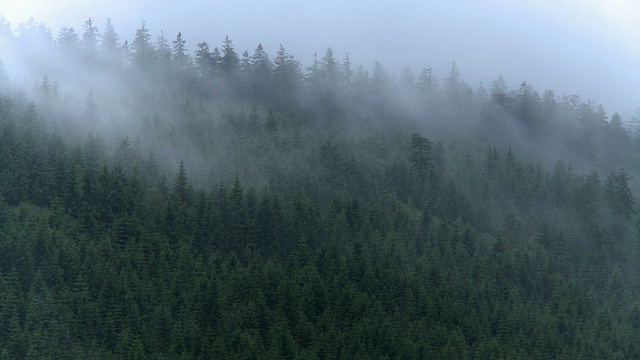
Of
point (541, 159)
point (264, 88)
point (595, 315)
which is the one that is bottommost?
point (595, 315)

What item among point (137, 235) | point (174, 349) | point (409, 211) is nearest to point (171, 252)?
point (137, 235)

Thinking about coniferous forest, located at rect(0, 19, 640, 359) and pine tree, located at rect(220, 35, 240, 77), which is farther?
pine tree, located at rect(220, 35, 240, 77)

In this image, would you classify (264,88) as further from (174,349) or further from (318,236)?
(174,349)

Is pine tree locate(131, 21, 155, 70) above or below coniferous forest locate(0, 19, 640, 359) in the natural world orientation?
above

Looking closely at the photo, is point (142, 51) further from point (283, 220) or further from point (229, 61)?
point (283, 220)

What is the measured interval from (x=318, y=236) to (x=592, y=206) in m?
46.8

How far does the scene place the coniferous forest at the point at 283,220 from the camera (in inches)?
3489

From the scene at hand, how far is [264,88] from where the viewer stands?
551 feet

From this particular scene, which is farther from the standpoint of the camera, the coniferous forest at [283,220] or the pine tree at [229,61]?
the pine tree at [229,61]

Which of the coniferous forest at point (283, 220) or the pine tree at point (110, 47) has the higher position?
the pine tree at point (110, 47)

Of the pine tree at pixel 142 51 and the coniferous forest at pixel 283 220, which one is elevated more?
the pine tree at pixel 142 51

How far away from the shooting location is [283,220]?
109312mm

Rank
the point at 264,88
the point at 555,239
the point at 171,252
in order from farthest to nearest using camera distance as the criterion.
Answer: the point at 264,88 → the point at 555,239 → the point at 171,252

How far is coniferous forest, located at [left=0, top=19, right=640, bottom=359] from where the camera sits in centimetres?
8862
